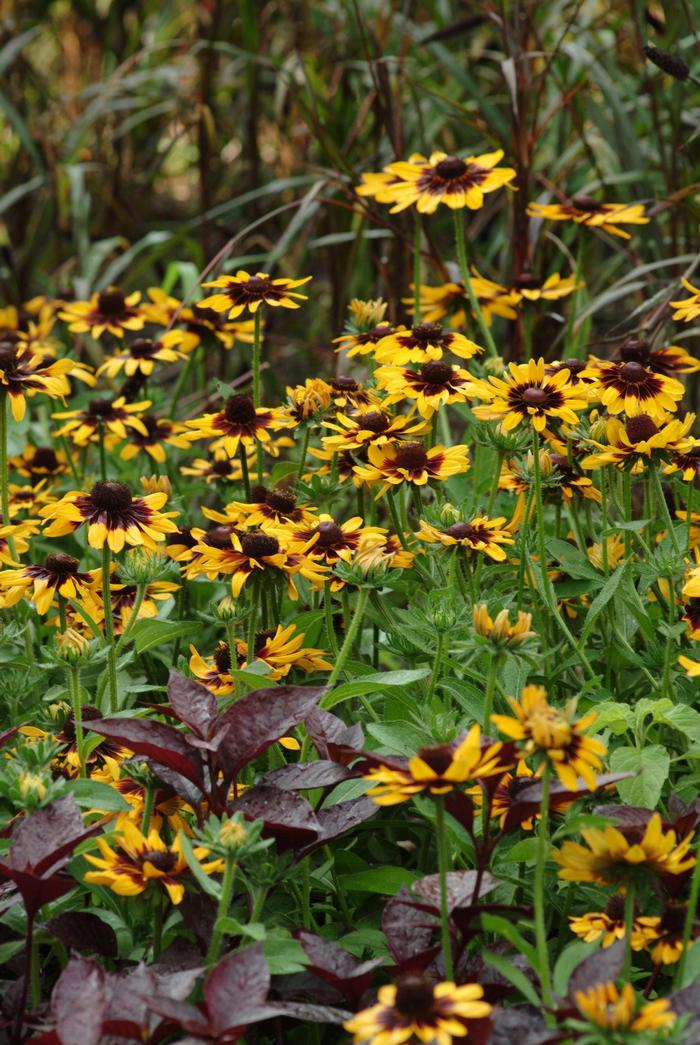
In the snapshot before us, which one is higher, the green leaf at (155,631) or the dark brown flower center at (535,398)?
the dark brown flower center at (535,398)

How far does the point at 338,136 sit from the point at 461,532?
188 cm

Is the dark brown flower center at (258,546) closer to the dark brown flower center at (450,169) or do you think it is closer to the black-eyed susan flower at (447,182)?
the black-eyed susan flower at (447,182)

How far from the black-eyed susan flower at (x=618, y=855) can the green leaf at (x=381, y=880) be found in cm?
21

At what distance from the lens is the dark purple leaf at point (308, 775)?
1184 millimetres

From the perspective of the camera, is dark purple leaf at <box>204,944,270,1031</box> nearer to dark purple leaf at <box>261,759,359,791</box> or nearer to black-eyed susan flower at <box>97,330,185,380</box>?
dark purple leaf at <box>261,759,359,791</box>

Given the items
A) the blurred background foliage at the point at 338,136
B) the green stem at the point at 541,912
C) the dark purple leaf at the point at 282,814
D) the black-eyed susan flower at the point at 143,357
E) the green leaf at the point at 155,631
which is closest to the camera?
the green stem at the point at 541,912

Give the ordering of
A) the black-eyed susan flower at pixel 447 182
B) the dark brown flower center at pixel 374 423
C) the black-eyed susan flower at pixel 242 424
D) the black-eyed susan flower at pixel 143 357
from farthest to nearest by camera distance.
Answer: the black-eyed susan flower at pixel 143 357
the black-eyed susan flower at pixel 447 182
the black-eyed susan flower at pixel 242 424
the dark brown flower center at pixel 374 423

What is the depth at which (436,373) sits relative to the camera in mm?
1558

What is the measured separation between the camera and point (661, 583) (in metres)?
1.52

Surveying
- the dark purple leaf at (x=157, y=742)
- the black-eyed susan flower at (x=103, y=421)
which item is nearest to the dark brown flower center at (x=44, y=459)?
the black-eyed susan flower at (x=103, y=421)

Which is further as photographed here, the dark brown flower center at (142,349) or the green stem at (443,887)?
the dark brown flower center at (142,349)

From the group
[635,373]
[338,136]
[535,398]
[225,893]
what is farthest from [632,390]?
[338,136]

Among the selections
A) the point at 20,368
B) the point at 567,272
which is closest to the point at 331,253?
the point at 567,272

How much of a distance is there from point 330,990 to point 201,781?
0.21m
